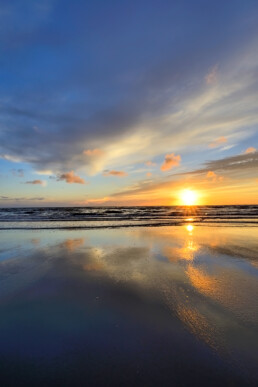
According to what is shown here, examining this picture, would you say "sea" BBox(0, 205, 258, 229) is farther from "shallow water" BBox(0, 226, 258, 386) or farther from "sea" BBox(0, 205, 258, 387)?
"shallow water" BBox(0, 226, 258, 386)

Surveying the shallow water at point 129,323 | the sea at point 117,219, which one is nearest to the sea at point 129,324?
the shallow water at point 129,323

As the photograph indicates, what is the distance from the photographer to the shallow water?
2918mm

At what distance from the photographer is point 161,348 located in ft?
11.1

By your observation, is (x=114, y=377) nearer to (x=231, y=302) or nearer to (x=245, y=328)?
(x=245, y=328)

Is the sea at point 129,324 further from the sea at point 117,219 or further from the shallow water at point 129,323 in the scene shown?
the sea at point 117,219

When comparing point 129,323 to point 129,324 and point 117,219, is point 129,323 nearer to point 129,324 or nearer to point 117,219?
point 129,324

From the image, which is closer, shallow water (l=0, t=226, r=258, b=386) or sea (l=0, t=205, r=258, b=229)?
shallow water (l=0, t=226, r=258, b=386)

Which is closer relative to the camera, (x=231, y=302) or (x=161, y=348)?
(x=161, y=348)

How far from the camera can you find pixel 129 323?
13.6 ft

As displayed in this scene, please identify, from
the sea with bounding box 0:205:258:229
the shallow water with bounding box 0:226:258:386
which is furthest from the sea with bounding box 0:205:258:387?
the sea with bounding box 0:205:258:229

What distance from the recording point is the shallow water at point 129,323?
2.92 meters

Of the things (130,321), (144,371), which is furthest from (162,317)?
(144,371)

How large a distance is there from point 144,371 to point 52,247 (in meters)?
9.52

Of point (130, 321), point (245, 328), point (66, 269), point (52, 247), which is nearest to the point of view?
point (245, 328)
